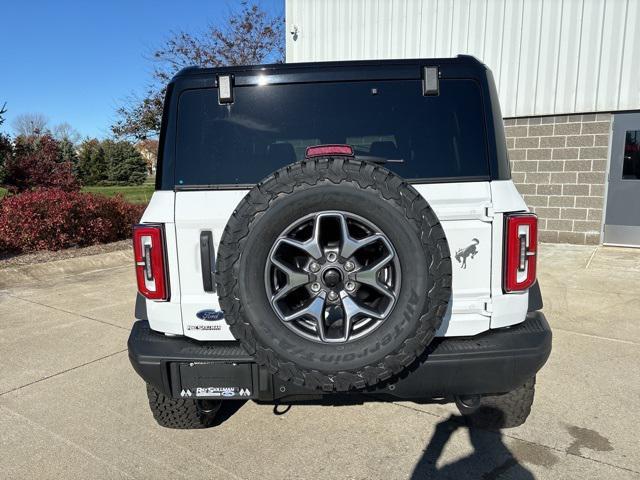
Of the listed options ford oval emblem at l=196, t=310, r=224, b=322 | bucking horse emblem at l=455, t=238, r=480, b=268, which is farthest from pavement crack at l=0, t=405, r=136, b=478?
bucking horse emblem at l=455, t=238, r=480, b=268

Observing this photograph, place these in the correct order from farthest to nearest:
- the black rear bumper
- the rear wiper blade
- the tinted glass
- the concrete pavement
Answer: the tinted glass, the concrete pavement, the rear wiper blade, the black rear bumper

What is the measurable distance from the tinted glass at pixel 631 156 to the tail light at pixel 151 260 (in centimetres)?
866

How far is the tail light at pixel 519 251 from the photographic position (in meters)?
2.19

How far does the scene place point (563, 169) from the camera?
870 cm

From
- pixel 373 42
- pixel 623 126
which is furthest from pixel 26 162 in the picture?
pixel 623 126

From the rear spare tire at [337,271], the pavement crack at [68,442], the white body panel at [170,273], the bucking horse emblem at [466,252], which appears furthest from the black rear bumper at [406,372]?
the pavement crack at [68,442]

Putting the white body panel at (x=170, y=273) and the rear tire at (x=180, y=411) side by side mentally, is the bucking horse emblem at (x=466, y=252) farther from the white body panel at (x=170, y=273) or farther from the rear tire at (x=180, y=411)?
the rear tire at (x=180, y=411)

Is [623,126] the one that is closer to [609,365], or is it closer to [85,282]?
[609,365]

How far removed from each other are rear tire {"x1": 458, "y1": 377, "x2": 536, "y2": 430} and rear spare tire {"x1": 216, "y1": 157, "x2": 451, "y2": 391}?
1029 mm

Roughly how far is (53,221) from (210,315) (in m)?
7.00

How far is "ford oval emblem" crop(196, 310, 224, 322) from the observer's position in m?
2.26

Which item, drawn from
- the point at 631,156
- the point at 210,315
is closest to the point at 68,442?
the point at 210,315

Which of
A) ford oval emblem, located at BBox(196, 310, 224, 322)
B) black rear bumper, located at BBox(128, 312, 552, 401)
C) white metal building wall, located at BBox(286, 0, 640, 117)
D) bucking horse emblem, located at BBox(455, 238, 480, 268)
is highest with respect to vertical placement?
white metal building wall, located at BBox(286, 0, 640, 117)

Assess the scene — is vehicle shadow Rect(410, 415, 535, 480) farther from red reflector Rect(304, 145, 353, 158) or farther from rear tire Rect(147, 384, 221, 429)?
red reflector Rect(304, 145, 353, 158)
